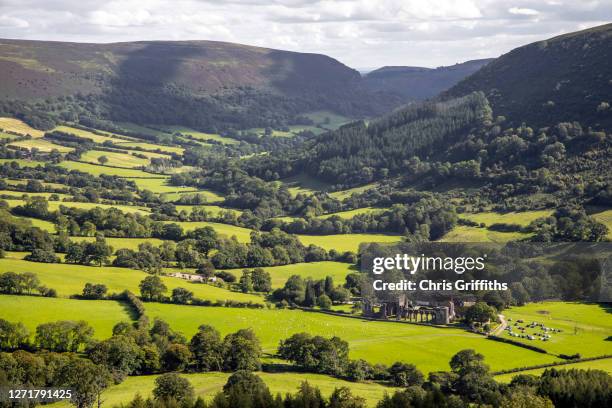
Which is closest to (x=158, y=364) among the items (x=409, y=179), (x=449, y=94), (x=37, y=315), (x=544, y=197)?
(x=37, y=315)

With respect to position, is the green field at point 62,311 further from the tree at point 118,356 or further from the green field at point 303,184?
the green field at point 303,184

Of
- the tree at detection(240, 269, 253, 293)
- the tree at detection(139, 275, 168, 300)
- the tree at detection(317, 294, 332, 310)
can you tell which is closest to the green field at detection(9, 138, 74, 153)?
the tree at detection(240, 269, 253, 293)

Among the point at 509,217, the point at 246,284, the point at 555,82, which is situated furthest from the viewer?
the point at 555,82

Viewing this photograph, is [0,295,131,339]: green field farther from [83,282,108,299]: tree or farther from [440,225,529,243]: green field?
[440,225,529,243]: green field

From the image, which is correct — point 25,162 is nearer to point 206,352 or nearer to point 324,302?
point 324,302

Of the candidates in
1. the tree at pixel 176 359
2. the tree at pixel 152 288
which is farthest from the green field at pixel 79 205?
the tree at pixel 176 359

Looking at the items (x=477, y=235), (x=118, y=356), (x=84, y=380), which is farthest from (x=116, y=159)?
(x=84, y=380)
